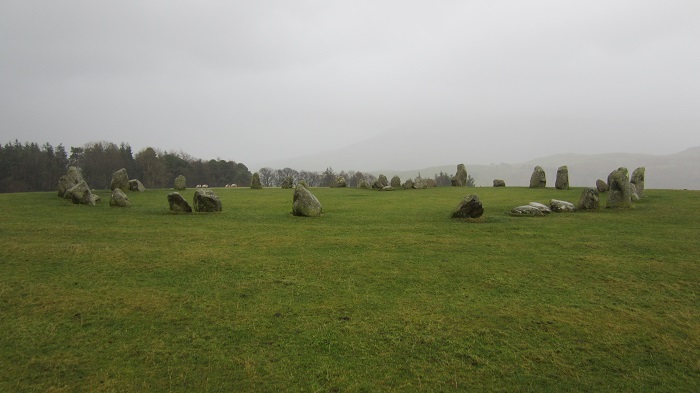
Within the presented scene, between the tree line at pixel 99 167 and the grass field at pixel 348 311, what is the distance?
48.4 metres

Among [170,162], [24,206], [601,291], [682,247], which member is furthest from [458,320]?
[170,162]

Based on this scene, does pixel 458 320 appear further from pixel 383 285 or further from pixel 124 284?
pixel 124 284

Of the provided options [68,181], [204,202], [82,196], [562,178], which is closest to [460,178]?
[562,178]

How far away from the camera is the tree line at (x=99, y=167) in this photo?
4728 cm

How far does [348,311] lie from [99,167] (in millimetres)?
60099

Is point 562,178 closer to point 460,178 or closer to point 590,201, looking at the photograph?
point 460,178

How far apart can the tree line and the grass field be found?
48.4 metres

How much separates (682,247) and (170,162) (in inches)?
2382

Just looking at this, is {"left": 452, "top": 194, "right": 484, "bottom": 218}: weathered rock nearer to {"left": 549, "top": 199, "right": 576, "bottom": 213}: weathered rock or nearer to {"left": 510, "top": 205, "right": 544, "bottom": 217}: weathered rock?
{"left": 510, "top": 205, "right": 544, "bottom": 217}: weathered rock

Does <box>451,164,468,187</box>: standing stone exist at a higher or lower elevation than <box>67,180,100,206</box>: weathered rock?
higher

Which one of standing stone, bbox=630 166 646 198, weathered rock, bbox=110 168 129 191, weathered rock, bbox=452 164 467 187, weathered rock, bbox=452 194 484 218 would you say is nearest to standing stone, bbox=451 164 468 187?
weathered rock, bbox=452 164 467 187

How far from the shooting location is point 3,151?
4828 cm

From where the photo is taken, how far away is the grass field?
4176 millimetres

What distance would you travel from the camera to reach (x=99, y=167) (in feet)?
178
